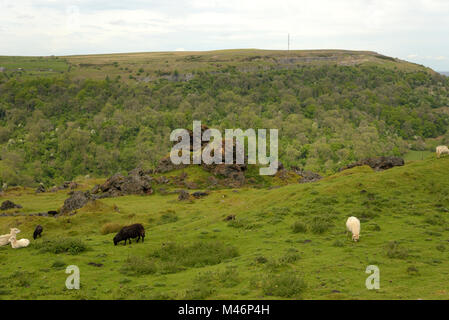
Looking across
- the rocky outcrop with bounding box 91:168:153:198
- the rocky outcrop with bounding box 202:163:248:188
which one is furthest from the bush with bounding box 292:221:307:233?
the rocky outcrop with bounding box 202:163:248:188

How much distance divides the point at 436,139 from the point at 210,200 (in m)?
169

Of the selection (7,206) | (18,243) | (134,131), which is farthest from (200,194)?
(134,131)

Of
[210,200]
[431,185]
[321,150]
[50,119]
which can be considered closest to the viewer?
[431,185]

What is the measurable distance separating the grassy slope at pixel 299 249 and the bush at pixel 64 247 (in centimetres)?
60

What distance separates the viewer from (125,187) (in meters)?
69.6

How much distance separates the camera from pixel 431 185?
3428 centimetres

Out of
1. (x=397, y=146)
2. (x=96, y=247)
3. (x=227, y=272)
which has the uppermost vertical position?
(x=227, y=272)

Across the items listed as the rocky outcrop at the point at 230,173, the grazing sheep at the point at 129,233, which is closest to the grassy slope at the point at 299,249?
the grazing sheep at the point at 129,233

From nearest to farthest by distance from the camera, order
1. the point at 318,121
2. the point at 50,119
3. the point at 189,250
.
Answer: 1. the point at 189,250
2. the point at 50,119
3. the point at 318,121

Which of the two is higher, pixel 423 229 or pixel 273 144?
pixel 423 229

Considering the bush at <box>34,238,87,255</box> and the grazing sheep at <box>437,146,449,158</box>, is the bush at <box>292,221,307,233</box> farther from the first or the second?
the grazing sheep at <box>437,146,449,158</box>

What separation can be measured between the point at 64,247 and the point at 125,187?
46758 millimetres

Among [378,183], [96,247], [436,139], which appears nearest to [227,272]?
[96,247]

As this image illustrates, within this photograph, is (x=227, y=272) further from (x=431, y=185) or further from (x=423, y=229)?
(x=431, y=185)
